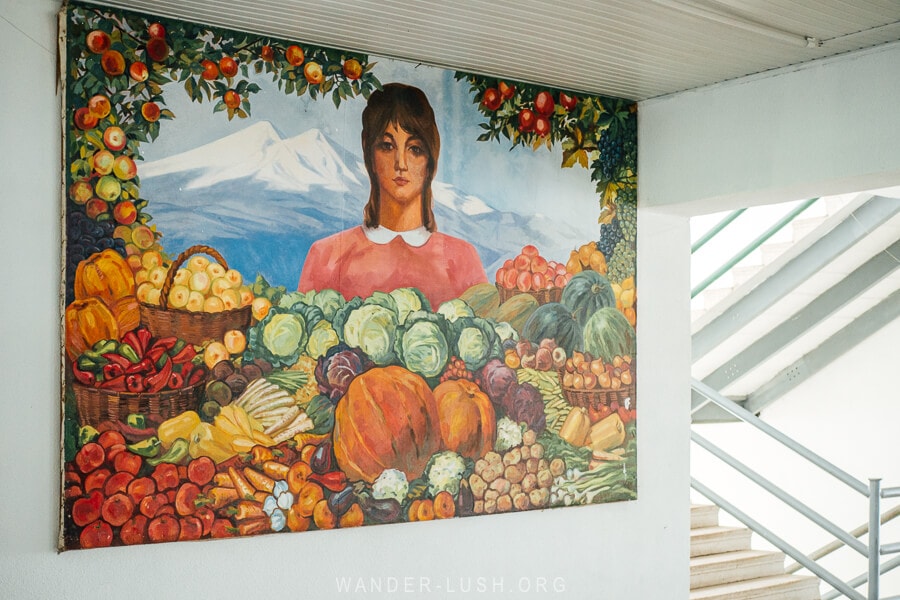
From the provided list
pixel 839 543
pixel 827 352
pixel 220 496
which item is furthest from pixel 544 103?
pixel 839 543

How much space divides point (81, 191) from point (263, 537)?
142 centimetres

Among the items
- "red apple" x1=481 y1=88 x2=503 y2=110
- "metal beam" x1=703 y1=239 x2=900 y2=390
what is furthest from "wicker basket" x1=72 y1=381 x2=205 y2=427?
"metal beam" x1=703 y1=239 x2=900 y2=390

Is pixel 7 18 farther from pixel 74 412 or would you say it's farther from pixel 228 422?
pixel 228 422

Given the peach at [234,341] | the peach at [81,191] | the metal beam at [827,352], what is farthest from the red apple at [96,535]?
the metal beam at [827,352]

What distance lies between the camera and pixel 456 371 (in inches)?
157

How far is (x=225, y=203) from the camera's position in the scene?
11.5ft

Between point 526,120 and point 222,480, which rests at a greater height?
point 526,120

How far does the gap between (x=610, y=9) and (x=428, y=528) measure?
216 centimetres

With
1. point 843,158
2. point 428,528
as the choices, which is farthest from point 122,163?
point 843,158

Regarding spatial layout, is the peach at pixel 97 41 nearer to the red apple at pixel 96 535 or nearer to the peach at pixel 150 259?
the peach at pixel 150 259

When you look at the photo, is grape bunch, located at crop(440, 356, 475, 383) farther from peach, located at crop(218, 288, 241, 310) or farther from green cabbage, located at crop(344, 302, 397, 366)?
peach, located at crop(218, 288, 241, 310)

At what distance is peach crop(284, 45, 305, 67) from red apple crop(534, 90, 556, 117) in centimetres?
116

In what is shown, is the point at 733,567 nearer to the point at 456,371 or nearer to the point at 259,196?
the point at 456,371

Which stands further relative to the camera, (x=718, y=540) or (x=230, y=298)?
(x=718, y=540)
